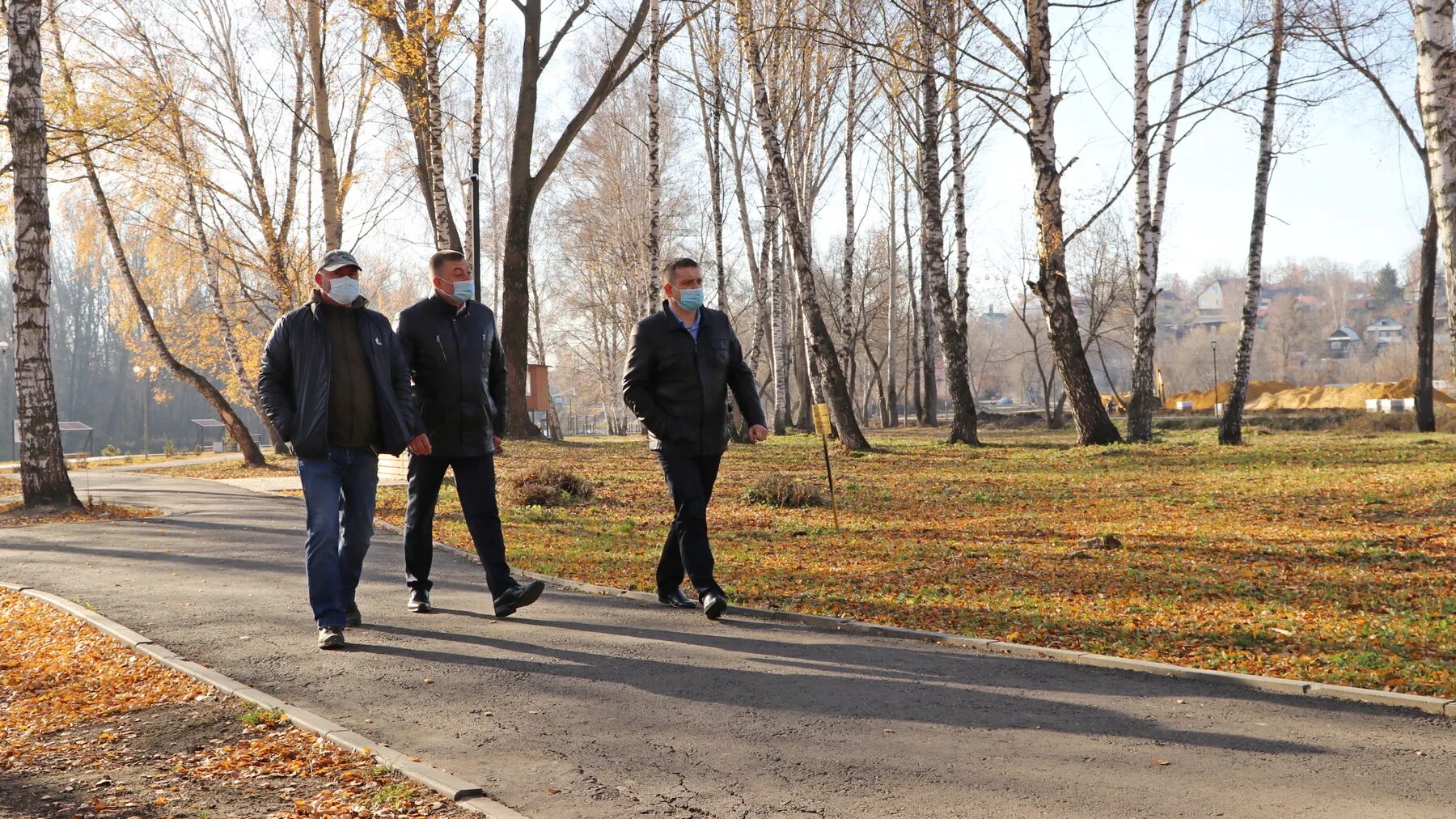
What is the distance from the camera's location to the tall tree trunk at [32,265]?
513 inches

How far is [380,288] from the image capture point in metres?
61.4

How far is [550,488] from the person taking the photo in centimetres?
1339

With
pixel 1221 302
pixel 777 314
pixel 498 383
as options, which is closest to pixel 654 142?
pixel 777 314

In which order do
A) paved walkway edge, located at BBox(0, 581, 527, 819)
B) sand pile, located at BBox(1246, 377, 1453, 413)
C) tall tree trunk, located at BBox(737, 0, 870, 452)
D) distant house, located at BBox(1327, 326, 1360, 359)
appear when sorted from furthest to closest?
1. distant house, located at BBox(1327, 326, 1360, 359)
2. sand pile, located at BBox(1246, 377, 1453, 413)
3. tall tree trunk, located at BBox(737, 0, 870, 452)
4. paved walkway edge, located at BBox(0, 581, 527, 819)

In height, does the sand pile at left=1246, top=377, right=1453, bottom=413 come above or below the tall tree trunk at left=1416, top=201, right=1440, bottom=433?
below

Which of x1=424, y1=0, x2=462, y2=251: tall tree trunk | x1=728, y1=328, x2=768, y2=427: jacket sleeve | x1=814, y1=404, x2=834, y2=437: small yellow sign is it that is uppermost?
A: x1=424, y1=0, x2=462, y2=251: tall tree trunk

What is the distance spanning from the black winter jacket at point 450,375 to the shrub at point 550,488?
6.72 metres

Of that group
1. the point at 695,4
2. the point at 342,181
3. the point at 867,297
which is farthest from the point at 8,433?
the point at 695,4

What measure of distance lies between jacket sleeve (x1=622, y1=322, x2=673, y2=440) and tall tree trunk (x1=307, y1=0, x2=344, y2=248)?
15942 millimetres

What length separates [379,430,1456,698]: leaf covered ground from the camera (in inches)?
234

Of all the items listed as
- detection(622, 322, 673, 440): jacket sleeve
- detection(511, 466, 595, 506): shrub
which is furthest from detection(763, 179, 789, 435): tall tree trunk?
detection(622, 322, 673, 440): jacket sleeve

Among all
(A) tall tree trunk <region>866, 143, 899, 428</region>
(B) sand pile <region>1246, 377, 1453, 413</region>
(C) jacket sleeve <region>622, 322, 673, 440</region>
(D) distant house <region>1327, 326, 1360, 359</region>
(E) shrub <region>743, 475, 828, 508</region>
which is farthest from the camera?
(D) distant house <region>1327, 326, 1360, 359</region>

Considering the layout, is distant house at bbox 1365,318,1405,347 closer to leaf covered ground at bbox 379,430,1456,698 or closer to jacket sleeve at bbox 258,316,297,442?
leaf covered ground at bbox 379,430,1456,698

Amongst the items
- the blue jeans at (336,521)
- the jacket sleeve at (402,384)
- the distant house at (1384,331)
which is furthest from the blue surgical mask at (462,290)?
the distant house at (1384,331)
